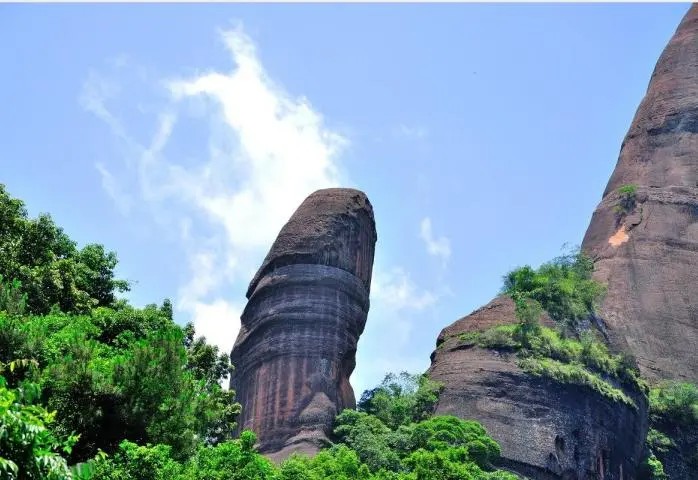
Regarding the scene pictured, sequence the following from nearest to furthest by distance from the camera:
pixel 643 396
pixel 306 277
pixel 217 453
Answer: pixel 217 453, pixel 306 277, pixel 643 396

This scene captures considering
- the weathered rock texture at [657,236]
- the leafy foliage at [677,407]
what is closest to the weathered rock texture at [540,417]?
the leafy foliage at [677,407]

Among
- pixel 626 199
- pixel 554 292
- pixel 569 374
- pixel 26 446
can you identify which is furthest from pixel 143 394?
pixel 626 199

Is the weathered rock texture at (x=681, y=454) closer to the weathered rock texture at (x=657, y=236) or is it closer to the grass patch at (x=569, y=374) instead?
the weathered rock texture at (x=657, y=236)

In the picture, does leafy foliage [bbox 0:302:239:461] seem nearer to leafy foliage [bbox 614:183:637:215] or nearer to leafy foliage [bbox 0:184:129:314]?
leafy foliage [bbox 0:184:129:314]

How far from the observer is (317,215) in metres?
40.5

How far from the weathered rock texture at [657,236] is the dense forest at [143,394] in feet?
23.5

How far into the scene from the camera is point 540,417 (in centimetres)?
3744

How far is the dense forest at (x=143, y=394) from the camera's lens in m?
19.3

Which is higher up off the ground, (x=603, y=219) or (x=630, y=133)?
(x=630, y=133)

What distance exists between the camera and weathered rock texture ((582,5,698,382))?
158 ft

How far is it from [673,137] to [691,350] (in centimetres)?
1374

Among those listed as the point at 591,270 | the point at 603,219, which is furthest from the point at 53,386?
the point at 603,219

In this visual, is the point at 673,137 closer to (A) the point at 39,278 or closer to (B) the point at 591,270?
(B) the point at 591,270

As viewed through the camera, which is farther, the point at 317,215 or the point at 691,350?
the point at 691,350
